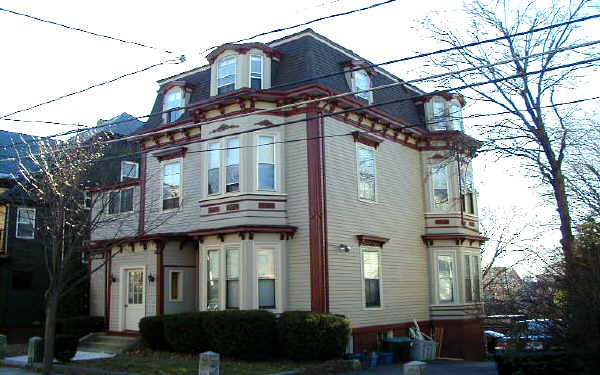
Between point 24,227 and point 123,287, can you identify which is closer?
point 123,287

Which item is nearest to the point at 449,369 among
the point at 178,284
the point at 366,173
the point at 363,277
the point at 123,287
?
the point at 363,277

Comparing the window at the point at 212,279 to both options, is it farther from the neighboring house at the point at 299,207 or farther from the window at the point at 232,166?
the window at the point at 232,166

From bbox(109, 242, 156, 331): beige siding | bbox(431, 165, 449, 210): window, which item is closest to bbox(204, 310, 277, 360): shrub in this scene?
bbox(109, 242, 156, 331): beige siding

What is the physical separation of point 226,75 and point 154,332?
882 cm

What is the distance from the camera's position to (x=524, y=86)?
18266 mm

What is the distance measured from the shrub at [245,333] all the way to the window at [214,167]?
4487mm

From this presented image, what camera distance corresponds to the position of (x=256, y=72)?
20.8 metres

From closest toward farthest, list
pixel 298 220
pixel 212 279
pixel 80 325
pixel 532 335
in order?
pixel 532 335 < pixel 298 220 < pixel 212 279 < pixel 80 325

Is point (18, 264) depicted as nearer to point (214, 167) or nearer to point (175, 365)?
point (214, 167)

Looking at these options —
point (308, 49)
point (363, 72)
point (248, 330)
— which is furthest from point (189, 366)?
point (363, 72)

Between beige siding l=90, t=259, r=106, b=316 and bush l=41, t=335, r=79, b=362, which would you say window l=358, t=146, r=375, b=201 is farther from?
beige siding l=90, t=259, r=106, b=316

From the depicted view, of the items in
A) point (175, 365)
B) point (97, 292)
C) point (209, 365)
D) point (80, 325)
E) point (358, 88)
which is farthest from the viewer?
point (97, 292)

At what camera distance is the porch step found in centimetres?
2086

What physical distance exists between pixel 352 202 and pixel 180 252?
6576mm
